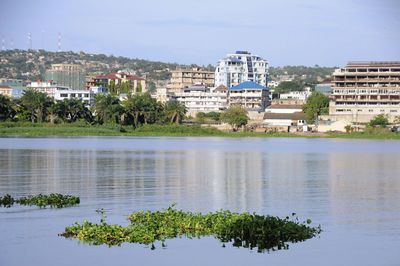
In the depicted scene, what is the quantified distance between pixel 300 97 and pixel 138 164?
118223 millimetres

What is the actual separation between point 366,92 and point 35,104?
58.7 meters

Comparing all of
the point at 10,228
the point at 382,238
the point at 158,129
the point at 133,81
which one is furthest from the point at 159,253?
the point at 133,81

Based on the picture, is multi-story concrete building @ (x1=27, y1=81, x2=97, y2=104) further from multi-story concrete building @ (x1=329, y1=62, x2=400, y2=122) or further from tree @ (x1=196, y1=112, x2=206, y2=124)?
multi-story concrete building @ (x1=329, y1=62, x2=400, y2=122)

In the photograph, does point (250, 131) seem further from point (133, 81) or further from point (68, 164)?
point (68, 164)

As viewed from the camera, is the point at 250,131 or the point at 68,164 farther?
the point at 250,131

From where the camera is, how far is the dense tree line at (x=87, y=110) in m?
92.8

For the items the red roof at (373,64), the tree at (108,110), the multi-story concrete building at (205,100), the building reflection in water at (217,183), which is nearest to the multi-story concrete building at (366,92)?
the red roof at (373,64)

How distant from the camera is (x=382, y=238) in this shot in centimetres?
1641

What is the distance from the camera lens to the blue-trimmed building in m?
131

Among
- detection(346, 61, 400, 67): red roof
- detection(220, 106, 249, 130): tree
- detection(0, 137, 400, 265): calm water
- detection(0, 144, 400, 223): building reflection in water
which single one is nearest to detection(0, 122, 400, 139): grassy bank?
detection(220, 106, 249, 130): tree

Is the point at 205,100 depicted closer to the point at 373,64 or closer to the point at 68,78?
the point at 373,64

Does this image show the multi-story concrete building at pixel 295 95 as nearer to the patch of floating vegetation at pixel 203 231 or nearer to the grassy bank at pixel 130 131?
the grassy bank at pixel 130 131

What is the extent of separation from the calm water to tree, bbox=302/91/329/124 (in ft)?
228

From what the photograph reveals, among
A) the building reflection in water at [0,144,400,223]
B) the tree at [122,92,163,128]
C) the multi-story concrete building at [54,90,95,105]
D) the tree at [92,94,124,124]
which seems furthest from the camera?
the multi-story concrete building at [54,90,95,105]
